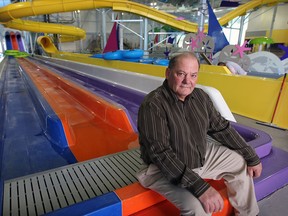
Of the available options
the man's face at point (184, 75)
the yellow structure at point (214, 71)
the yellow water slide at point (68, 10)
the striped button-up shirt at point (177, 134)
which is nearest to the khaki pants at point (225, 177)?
the striped button-up shirt at point (177, 134)

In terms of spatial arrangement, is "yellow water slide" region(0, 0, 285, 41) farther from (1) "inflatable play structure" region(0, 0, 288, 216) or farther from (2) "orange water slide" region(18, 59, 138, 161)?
(2) "orange water slide" region(18, 59, 138, 161)

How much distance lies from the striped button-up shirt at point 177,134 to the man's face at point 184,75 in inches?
1.4

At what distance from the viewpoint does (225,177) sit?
95cm

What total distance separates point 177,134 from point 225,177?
324 millimetres

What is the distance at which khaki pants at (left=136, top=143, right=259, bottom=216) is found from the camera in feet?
2.73

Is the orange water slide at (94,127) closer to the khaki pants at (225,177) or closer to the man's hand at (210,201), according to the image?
the khaki pants at (225,177)

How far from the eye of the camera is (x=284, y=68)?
4.41 meters

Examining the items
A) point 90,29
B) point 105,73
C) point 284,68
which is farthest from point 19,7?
point 90,29

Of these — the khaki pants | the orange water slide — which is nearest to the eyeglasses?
the khaki pants

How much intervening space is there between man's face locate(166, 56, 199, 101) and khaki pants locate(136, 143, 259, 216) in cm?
33

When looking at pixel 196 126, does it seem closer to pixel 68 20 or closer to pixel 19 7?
pixel 19 7

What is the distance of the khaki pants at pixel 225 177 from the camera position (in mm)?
832

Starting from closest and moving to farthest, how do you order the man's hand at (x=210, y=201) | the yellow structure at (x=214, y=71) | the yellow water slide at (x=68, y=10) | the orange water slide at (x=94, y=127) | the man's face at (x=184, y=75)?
the man's hand at (x=210, y=201) < the man's face at (x=184, y=75) < the orange water slide at (x=94, y=127) < the yellow structure at (x=214, y=71) < the yellow water slide at (x=68, y=10)

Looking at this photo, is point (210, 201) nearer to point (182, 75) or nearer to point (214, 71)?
point (182, 75)
